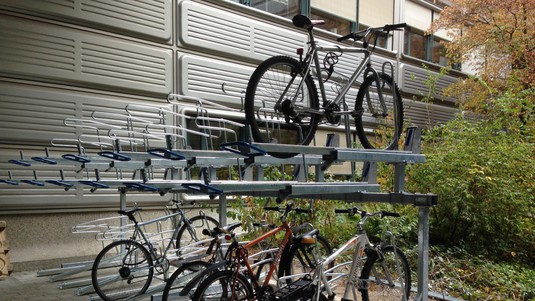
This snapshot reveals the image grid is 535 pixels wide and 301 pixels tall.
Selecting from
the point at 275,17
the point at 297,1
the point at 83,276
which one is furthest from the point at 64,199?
the point at 297,1

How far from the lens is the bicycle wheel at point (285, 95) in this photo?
13.9ft

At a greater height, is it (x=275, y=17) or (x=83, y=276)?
(x=275, y=17)

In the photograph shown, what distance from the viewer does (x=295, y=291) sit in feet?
14.2

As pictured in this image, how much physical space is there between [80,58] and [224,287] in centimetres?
506

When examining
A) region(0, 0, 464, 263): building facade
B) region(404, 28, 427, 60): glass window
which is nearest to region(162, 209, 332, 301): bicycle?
region(0, 0, 464, 263): building facade

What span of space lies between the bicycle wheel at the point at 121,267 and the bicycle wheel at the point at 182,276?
0.96 m

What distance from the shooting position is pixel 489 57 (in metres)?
13.2

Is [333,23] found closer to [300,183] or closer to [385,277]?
[385,277]

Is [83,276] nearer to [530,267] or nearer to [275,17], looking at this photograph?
[275,17]

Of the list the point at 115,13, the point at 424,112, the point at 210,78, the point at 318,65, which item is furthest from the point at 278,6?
the point at 318,65

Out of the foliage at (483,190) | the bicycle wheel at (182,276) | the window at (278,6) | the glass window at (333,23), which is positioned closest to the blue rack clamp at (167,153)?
the bicycle wheel at (182,276)

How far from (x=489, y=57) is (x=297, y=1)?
5452 millimetres

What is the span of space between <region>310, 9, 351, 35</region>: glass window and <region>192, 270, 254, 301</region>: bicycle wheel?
27.8ft

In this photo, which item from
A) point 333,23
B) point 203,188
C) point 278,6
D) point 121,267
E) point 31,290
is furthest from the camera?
point 333,23
